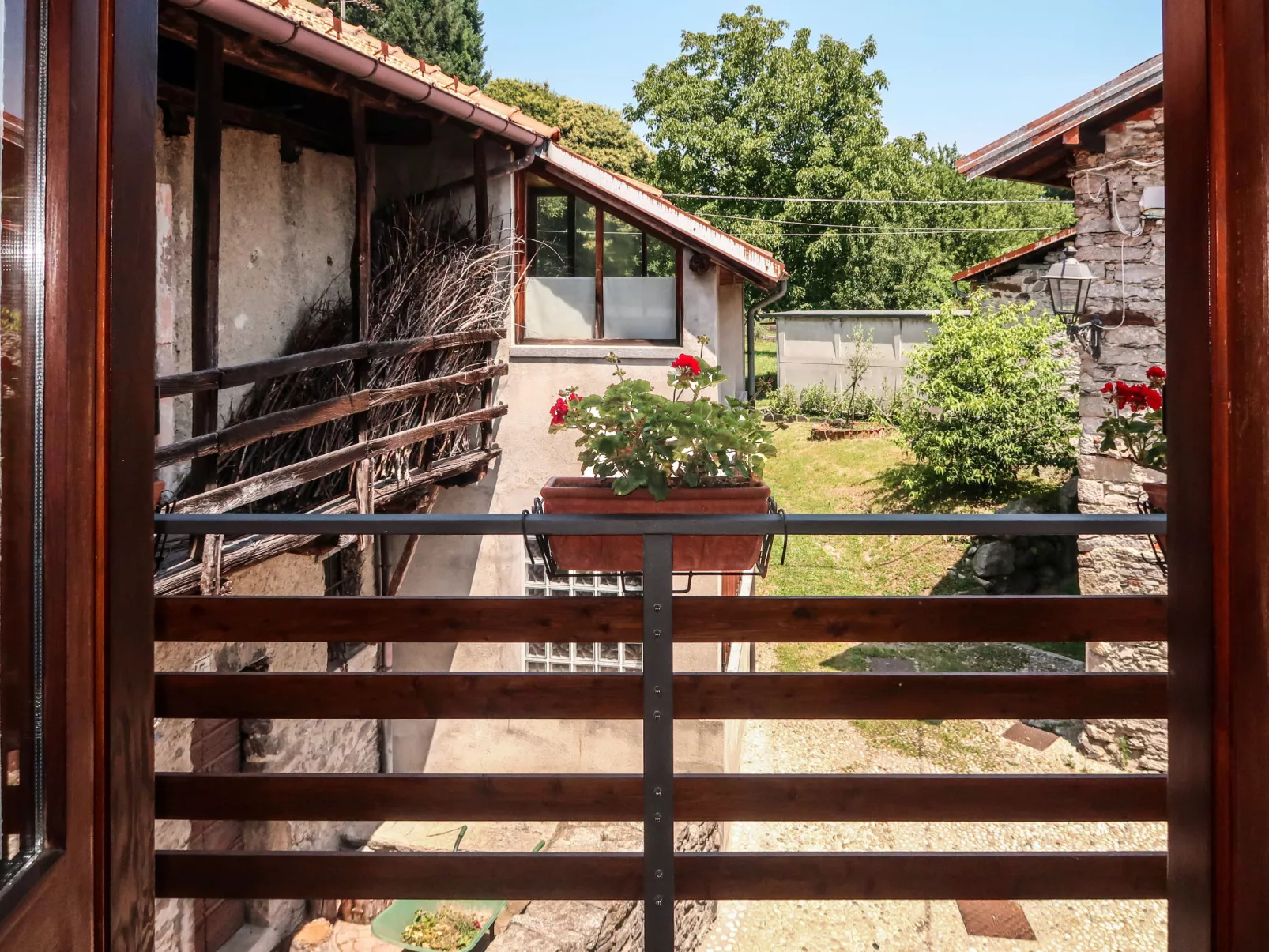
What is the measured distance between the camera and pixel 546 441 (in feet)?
22.3

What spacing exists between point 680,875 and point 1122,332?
4687mm

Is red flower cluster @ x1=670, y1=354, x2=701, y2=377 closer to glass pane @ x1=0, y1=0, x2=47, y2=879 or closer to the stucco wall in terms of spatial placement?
glass pane @ x1=0, y1=0, x2=47, y2=879

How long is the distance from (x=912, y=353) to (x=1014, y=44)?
3.86m

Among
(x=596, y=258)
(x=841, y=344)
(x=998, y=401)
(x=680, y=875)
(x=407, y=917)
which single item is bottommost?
(x=407, y=917)

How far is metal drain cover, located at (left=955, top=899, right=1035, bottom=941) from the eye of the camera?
4.44 meters

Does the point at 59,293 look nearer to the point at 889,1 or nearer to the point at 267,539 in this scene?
the point at 267,539

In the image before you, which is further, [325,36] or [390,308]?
[390,308]

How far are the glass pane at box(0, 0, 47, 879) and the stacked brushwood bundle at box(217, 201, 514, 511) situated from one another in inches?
145

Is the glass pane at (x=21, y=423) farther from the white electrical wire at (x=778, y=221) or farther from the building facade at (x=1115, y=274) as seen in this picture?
the white electrical wire at (x=778, y=221)

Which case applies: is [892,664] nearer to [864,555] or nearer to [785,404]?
[864,555]

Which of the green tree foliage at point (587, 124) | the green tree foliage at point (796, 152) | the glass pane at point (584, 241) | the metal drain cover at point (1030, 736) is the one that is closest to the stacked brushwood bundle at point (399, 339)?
the glass pane at point (584, 241)

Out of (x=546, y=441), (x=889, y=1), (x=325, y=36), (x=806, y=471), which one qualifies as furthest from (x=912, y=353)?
(x=889, y=1)

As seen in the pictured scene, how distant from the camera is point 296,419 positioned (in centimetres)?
411

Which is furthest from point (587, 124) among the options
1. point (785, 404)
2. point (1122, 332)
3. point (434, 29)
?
point (1122, 332)
